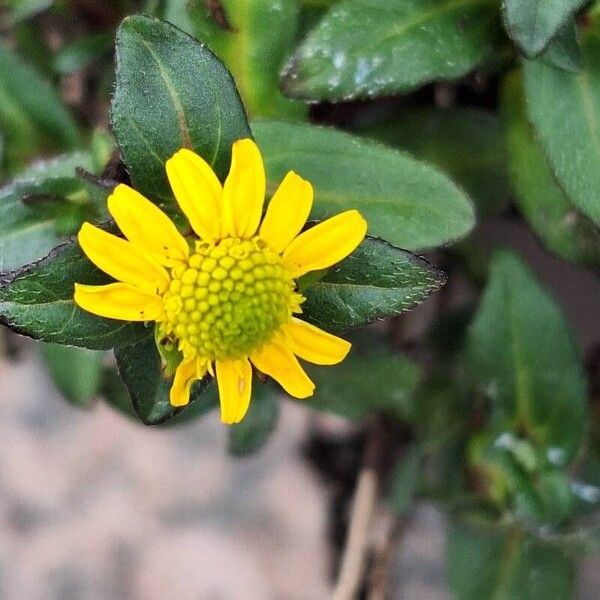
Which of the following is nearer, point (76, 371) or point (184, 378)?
point (184, 378)

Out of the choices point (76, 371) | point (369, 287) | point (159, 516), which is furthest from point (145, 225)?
point (159, 516)

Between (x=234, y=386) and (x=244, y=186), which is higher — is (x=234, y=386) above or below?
below

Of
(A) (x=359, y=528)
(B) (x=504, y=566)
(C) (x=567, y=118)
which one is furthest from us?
(A) (x=359, y=528)

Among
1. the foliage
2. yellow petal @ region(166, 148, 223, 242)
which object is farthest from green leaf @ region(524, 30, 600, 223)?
yellow petal @ region(166, 148, 223, 242)

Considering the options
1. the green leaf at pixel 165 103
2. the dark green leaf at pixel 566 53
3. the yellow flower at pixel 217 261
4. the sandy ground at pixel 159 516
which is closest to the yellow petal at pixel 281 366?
the yellow flower at pixel 217 261

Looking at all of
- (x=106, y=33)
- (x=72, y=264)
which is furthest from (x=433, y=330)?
(x=72, y=264)

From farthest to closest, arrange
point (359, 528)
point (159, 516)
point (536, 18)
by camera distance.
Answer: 1. point (159, 516)
2. point (359, 528)
3. point (536, 18)

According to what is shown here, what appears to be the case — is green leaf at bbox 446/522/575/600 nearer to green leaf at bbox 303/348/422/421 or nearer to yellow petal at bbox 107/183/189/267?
green leaf at bbox 303/348/422/421

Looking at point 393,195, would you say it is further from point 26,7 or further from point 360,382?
point 26,7
